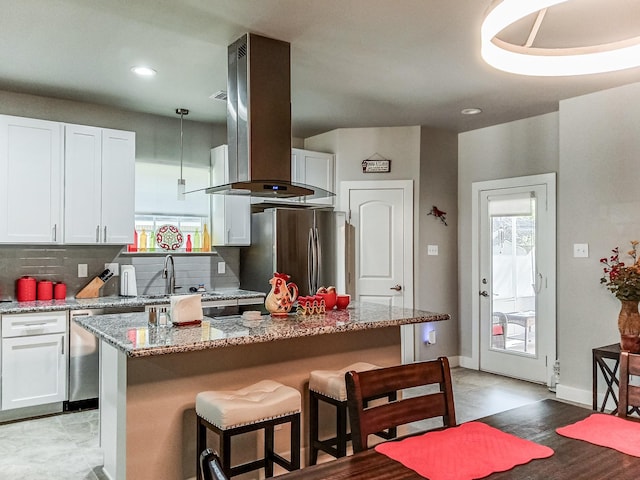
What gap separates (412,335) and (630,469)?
13.6ft

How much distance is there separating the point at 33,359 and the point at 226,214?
2131 millimetres

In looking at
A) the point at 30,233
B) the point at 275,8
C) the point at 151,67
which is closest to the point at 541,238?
the point at 275,8

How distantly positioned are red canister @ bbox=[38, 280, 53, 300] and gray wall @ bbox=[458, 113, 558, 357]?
4.28 meters

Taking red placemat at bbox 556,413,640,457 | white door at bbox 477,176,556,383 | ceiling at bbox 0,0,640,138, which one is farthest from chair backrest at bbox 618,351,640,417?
white door at bbox 477,176,556,383

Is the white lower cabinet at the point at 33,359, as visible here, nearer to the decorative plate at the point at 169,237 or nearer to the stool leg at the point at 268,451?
the decorative plate at the point at 169,237

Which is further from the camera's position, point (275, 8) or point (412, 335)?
point (412, 335)

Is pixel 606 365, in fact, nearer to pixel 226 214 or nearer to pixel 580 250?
pixel 580 250

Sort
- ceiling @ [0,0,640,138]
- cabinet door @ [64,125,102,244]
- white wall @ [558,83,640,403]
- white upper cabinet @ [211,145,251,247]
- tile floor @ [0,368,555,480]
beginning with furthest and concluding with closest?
white upper cabinet @ [211,145,251,247] → cabinet door @ [64,125,102,244] → white wall @ [558,83,640,403] → tile floor @ [0,368,555,480] → ceiling @ [0,0,640,138]

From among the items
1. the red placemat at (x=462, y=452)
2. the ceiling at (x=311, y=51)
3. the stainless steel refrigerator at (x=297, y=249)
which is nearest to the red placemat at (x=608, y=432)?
the red placemat at (x=462, y=452)

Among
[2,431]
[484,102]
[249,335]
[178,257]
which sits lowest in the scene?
[2,431]

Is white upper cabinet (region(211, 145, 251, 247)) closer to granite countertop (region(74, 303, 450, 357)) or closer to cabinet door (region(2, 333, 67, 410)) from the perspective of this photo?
cabinet door (region(2, 333, 67, 410))

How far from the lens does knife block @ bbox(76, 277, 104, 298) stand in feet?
14.8

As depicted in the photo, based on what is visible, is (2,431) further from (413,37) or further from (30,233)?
(413,37)

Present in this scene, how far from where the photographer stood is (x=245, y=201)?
5.21 metres
